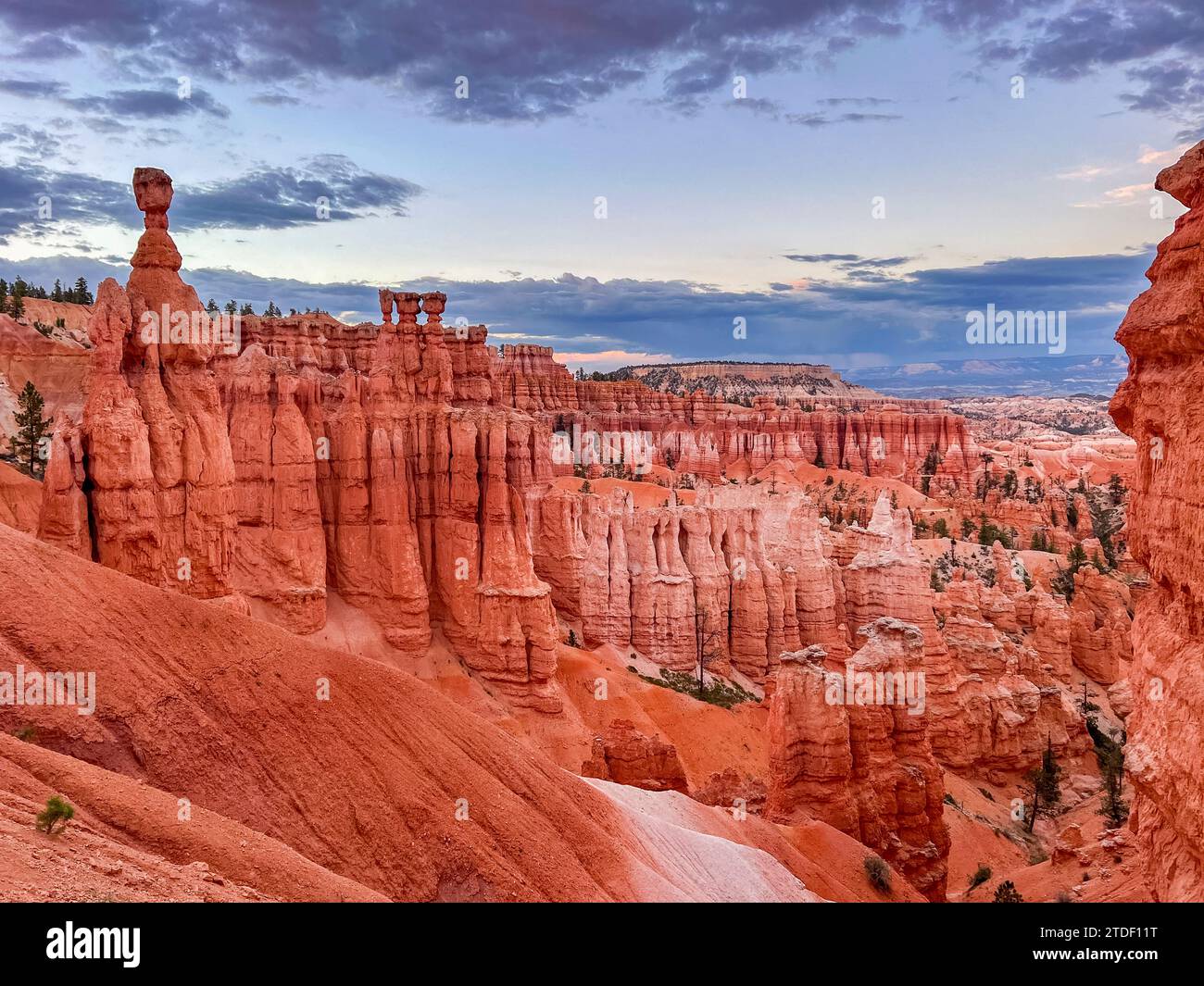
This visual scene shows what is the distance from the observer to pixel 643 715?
35.2m

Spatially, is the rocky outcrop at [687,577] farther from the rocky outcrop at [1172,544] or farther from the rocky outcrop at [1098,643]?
the rocky outcrop at [1172,544]

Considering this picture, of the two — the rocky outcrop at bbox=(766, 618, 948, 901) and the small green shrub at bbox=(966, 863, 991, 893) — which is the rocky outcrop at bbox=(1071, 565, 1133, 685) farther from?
the rocky outcrop at bbox=(766, 618, 948, 901)

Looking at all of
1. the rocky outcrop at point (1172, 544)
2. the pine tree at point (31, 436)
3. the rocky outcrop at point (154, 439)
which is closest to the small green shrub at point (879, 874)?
the rocky outcrop at point (1172, 544)

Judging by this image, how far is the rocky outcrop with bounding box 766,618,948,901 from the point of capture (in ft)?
76.7

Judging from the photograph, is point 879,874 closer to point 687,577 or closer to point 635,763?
point 635,763

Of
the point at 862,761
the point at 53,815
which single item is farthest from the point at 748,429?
the point at 53,815

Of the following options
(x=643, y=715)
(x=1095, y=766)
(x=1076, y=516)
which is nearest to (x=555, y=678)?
(x=643, y=715)

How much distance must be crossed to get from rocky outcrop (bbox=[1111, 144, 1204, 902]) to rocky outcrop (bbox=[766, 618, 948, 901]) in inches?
455

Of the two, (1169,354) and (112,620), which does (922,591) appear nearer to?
(1169,354)

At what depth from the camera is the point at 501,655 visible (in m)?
32.7

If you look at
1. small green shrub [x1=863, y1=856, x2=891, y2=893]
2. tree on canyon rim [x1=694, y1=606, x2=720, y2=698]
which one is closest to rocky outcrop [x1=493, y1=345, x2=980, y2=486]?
tree on canyon rim [x1=694, y1=606, x2=720, y2=698]
